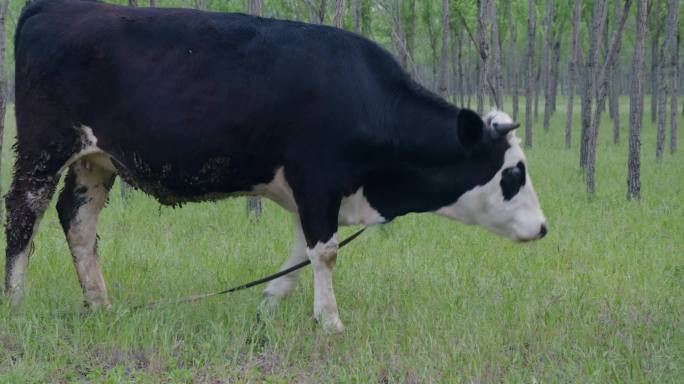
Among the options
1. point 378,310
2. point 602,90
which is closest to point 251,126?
point 378,310

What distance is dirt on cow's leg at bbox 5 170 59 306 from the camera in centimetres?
476

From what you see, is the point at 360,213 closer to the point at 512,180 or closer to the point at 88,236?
the point at 512,180

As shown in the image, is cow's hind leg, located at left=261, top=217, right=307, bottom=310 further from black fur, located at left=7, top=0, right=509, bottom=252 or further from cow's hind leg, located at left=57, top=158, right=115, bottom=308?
cow's hind leg, located at left=57, top=158, right=115, bottom=308

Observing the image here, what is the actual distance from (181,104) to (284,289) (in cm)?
149

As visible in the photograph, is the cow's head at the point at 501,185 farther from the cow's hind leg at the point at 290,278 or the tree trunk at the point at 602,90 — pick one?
the tree trunk at the point at 602,90

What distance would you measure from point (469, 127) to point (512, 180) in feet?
1.68

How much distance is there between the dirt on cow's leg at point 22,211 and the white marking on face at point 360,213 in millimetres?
1851

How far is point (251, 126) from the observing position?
14.7 ft

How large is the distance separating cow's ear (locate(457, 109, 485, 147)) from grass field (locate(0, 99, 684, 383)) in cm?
114

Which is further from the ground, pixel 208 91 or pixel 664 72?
pixel 208 91

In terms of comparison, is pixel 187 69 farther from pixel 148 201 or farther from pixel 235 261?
pixel 148 201

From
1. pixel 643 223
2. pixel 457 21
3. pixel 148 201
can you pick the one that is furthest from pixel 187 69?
pixel 457 21

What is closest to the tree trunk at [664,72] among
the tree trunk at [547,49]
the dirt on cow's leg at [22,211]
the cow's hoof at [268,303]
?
the tree trunk at [547,49]

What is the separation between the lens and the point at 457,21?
78.6 feet
